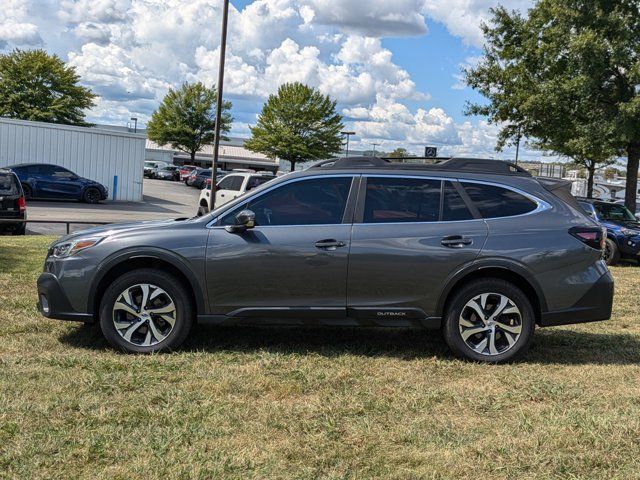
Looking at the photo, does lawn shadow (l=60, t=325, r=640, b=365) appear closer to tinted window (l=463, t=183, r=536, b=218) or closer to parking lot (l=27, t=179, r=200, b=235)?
tinted window (l=463, t=183, r=536, b=218)

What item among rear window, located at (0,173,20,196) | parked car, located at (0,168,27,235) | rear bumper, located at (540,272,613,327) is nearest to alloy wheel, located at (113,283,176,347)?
rear bumper, located at (540,272,613,327)

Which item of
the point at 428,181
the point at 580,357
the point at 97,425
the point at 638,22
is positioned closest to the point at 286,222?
the point at 428,181

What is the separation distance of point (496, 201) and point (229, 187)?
1602 centimetres

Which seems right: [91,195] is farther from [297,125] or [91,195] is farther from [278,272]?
[297,125]

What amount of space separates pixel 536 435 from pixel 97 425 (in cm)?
252

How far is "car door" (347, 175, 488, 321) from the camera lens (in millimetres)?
5492

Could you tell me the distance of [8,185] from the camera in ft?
49.0

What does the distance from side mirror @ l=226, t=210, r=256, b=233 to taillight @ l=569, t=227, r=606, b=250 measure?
8.49 ft

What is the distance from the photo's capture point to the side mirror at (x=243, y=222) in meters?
5.43

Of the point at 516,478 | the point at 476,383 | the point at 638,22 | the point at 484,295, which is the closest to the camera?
the point at 516,478

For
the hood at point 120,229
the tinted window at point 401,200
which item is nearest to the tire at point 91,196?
the hood at point 120,229

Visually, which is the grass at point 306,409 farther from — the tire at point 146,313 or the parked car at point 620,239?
the parked car at point 620,239

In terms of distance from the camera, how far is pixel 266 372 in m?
5.08

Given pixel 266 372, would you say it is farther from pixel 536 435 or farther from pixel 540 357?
pixel 540 357
